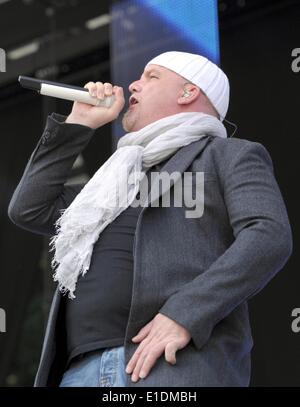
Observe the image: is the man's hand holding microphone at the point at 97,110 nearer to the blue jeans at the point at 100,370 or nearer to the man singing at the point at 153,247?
the man singing at the point at 153,247

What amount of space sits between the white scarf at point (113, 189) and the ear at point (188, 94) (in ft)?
0.25

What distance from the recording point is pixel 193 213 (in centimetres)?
160

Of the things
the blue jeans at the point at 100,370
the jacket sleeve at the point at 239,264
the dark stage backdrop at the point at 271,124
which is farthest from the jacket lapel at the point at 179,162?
the dark stage backdrop at the point at 271,124

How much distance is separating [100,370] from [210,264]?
0.29m

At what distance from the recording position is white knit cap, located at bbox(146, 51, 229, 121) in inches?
76.6

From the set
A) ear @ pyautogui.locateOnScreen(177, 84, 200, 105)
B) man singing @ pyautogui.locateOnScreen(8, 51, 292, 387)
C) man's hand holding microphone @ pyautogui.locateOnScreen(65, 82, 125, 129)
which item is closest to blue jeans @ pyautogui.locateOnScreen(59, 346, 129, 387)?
man singing @ pyautogui.locateOnScreen(8, 51, 292, 387)

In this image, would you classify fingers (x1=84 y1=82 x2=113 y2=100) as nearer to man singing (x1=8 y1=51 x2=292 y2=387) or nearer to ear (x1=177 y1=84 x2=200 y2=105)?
A: man singing (x1=8 y1=51 x2=292 y2=387)

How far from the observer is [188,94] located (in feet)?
6.27

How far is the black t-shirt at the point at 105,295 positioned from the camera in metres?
1.55

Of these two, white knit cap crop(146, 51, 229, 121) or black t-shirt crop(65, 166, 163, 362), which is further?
white knit cap crop(146, 51, 229, 121)

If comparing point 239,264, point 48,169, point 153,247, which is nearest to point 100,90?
point 48,169

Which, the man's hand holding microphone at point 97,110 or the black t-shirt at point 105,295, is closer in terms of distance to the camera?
the black t-shirt at point 105,295

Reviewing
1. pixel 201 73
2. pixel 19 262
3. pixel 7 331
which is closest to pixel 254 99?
pixel 201 73

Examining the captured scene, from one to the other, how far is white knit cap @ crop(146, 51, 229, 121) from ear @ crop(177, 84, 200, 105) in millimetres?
18
